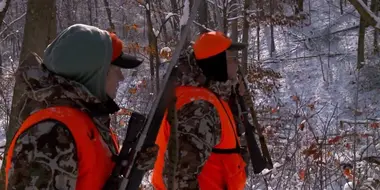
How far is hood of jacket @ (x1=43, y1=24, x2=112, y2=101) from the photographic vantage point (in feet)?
6.07

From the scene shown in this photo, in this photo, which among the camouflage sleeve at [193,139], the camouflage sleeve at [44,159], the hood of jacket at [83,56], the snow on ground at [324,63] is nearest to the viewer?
the camouflage sleeve at [44,159]

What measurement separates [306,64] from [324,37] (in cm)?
257

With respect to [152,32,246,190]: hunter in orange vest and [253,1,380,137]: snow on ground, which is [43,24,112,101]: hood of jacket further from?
[253,1,380,137]: snow on ground

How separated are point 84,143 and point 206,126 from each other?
110 cm

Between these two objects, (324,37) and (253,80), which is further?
(324,37)

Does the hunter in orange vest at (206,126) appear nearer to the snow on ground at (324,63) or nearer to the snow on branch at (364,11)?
the snow on branch at (364,11)

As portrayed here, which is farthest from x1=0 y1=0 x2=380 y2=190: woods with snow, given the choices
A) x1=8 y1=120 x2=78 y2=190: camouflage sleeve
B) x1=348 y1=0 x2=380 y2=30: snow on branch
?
x1=8 y1=120 x2=78 y2=190: camouflage sleeve

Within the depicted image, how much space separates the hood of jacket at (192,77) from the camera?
3033 mm

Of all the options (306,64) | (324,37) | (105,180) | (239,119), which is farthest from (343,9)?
(105,180)

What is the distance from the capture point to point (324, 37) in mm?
23500

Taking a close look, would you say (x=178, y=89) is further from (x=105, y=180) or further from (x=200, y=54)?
(x=105, y=180)

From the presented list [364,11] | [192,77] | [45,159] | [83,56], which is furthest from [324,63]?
[45,159]

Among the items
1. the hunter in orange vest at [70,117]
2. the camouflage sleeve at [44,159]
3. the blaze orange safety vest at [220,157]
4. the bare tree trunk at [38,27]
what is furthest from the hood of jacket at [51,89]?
the bare tree trunk at [38,27]

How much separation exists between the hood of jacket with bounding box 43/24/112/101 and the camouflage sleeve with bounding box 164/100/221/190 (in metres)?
0.90
